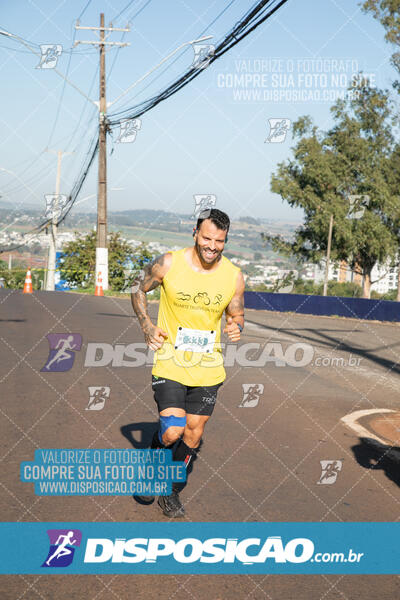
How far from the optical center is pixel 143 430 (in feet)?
23.2

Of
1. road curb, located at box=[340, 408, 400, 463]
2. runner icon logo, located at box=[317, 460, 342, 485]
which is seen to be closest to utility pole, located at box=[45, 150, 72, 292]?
road curb, located at box=[340, 408, 400, 463]

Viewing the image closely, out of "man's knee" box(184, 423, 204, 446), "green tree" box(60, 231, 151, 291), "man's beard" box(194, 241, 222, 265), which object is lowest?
"green tree" box(60, 231, 151, 291)

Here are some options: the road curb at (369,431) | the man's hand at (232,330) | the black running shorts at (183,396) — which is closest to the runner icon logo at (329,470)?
the road curb at (369,431)

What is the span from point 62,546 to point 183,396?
126 cm

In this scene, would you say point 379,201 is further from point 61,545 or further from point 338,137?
point 61,545

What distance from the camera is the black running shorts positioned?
471 cm

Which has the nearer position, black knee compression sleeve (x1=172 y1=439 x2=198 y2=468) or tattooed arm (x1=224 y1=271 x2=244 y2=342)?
tattooed arm (x1=224 y1=271 x2=244 y2=342)

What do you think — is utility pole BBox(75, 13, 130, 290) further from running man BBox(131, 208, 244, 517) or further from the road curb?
running man BBox(131, 208, 244, 517)

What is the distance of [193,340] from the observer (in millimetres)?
4707

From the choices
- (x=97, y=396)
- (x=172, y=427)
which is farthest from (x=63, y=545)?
(x=97, y=396)

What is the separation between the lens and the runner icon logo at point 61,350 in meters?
10.8

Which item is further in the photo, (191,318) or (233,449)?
(233,449)

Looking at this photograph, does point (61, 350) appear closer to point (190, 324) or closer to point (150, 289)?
point (150, 289)

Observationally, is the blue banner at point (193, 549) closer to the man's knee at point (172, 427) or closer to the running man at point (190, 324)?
the running man at point (190, 324)
